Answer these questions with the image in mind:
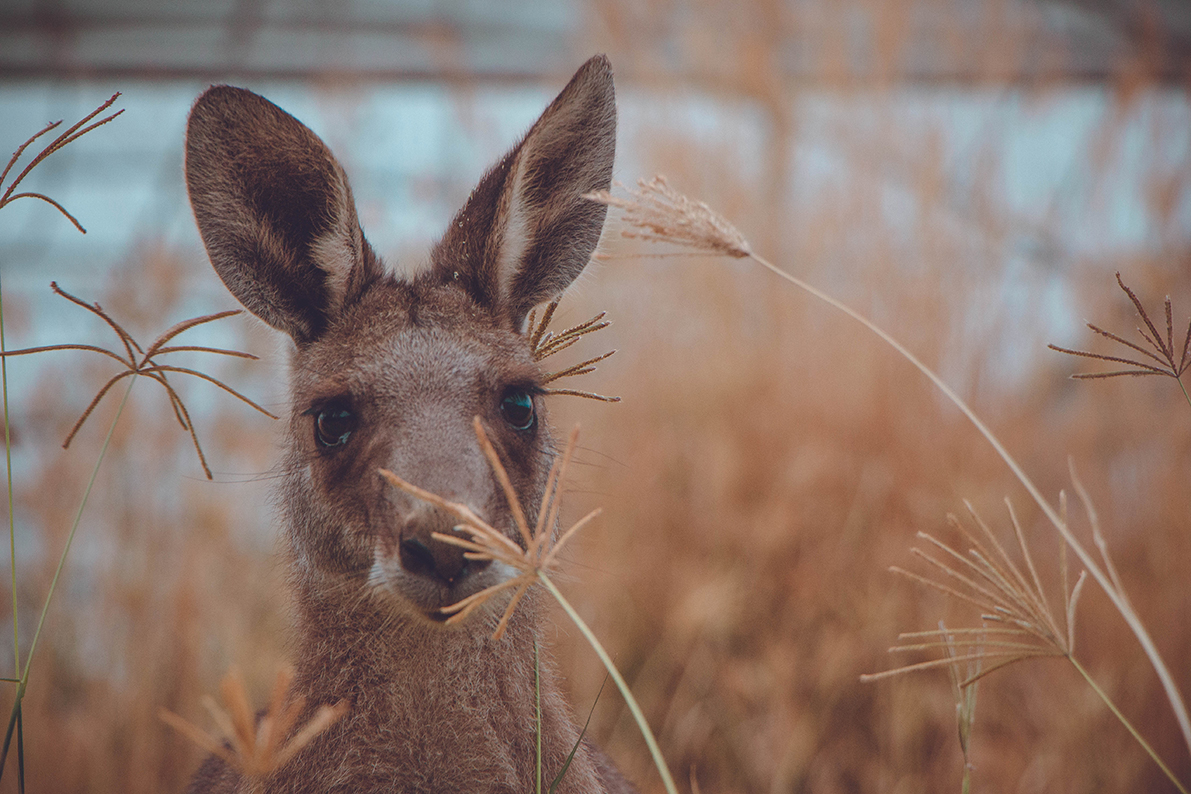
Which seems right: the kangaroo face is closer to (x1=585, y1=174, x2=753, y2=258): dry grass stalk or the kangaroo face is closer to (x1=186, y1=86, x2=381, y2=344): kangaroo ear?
(x1=186, y1=86, x2=381, y2=344): kangaroo ear

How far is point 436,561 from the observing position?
141 cm

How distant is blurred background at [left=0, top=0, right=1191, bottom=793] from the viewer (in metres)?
3.30

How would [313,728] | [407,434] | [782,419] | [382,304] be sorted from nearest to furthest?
1. [313,728]
2. [407,434]
3. [382,304]
4. [782,419]

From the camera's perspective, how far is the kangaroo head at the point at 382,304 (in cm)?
169

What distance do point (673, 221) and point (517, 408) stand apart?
59 cm

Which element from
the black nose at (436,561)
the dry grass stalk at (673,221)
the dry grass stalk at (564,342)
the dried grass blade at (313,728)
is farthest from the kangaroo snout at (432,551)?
the dry grass stalk at (673,221)

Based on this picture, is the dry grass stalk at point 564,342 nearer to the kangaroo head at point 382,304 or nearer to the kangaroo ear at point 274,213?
the kangaroo head at point 382,304

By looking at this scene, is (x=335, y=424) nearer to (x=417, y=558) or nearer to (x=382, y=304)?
(x=382, y=304)

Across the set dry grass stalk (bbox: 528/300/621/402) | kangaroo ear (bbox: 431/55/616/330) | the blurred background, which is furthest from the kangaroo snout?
Answer: the blurred background

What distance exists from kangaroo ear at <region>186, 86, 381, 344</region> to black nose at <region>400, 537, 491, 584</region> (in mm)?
753

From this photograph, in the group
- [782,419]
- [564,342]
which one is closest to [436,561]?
[564,342]

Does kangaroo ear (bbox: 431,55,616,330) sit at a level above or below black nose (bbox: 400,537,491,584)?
above

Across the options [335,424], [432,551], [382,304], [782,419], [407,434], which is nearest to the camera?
[432,551]

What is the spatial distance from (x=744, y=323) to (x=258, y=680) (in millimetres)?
2801
